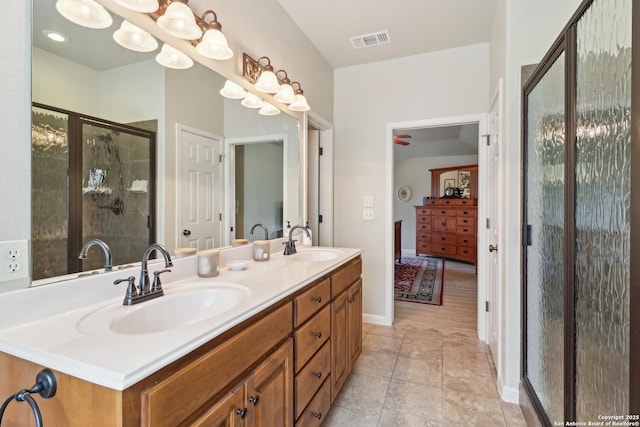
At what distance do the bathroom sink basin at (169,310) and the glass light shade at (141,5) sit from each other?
1109 mm

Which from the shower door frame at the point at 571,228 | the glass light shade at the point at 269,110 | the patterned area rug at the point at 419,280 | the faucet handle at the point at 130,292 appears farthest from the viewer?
the patterned area rug at the point at 419,280

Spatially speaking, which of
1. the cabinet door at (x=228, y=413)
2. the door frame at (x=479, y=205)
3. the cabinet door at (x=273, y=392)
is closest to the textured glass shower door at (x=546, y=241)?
the door frame at (x=479, y=205)

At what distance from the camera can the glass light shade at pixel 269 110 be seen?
2119 mm

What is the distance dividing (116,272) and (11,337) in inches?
14.5

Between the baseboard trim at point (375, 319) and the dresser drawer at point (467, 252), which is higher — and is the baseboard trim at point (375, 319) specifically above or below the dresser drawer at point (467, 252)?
below

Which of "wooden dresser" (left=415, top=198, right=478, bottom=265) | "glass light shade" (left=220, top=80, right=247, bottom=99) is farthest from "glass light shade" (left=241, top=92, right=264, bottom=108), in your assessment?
"wooden dresser" (left=415, top=198, right=478, bottom=265)

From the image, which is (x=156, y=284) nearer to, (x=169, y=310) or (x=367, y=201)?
(x=169, y=310)

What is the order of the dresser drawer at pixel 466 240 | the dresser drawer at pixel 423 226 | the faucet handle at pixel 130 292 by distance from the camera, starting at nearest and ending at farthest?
the faucet handle at pixel 130 292 → the dresser drawer at pixel 466 240 → the dresser drawer at pixel 423 226

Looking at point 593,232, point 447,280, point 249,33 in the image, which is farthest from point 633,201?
point 447,280

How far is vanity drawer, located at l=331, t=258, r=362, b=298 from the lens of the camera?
174 cm

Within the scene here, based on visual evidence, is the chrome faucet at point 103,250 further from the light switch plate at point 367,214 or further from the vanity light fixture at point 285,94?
the light switch plate at point 367,214

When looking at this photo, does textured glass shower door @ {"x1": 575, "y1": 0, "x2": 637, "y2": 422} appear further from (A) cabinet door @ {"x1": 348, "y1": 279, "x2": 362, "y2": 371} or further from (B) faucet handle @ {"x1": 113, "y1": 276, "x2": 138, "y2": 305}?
(B) faucet handle @ {"x1": 113, "y1": 276, "x2": 138, "y2": 305}

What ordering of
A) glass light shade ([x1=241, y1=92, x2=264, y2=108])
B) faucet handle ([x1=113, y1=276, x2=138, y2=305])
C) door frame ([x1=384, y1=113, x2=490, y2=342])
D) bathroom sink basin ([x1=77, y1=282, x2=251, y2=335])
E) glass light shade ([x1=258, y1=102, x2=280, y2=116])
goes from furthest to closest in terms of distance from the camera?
door frame ([x1=384, y1=113, x2=490, y2=342])
glass light shade ([x1=258, y1=102, x2=280, y2=116])
glass light shade ([x1=241, y1=92, x2=264, y2=108])
faucet handle ([x1=113, y1=276, x2=138, y2=305])
bathroom sink basin ([x1=77, y1=282, x2=251, y2=335])

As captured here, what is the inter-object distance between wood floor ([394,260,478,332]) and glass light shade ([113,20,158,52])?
117 inches
